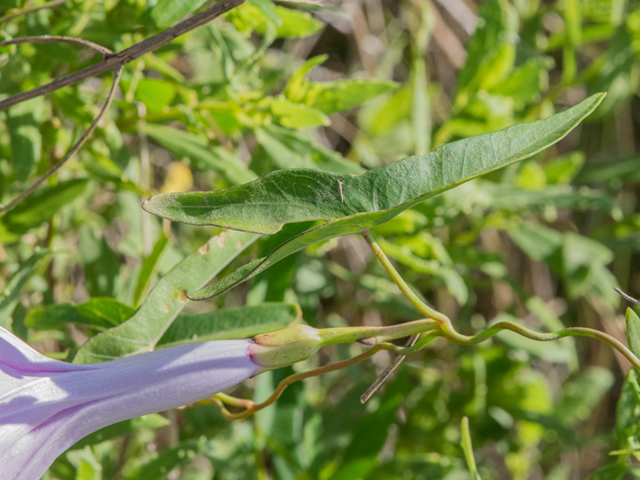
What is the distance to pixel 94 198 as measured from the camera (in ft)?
4.81

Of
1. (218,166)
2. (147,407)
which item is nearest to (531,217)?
(218,166)

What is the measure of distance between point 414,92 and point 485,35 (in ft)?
0.56

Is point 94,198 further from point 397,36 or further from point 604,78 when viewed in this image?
point 604,78

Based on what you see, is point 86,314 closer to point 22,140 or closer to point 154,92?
point 22,140

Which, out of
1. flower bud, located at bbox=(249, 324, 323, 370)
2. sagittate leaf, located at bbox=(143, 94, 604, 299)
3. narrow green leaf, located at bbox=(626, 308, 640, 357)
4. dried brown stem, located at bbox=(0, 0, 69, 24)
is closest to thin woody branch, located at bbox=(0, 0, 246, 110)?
dried brown stem, located at bbox=(0, 0, 69, 24)

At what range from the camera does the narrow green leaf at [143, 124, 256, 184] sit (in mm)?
846

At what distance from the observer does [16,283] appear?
0.71 meters

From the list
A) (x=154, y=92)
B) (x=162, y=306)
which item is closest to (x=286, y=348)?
(x=162, y=306)

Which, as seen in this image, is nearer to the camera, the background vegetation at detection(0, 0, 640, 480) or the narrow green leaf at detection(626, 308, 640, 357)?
the narrow green leaf at detection(626, 308, 640, 357)

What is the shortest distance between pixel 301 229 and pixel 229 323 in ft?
0.47

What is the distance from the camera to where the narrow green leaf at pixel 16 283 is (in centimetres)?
69

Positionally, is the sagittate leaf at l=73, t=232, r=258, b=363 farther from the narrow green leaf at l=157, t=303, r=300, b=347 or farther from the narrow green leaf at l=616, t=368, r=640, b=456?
the narrow green leaf at l=616, t=368, r=640, b=456

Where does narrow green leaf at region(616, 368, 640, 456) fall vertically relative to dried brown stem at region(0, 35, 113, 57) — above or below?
below

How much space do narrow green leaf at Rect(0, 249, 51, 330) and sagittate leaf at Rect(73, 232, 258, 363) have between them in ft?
0.60
